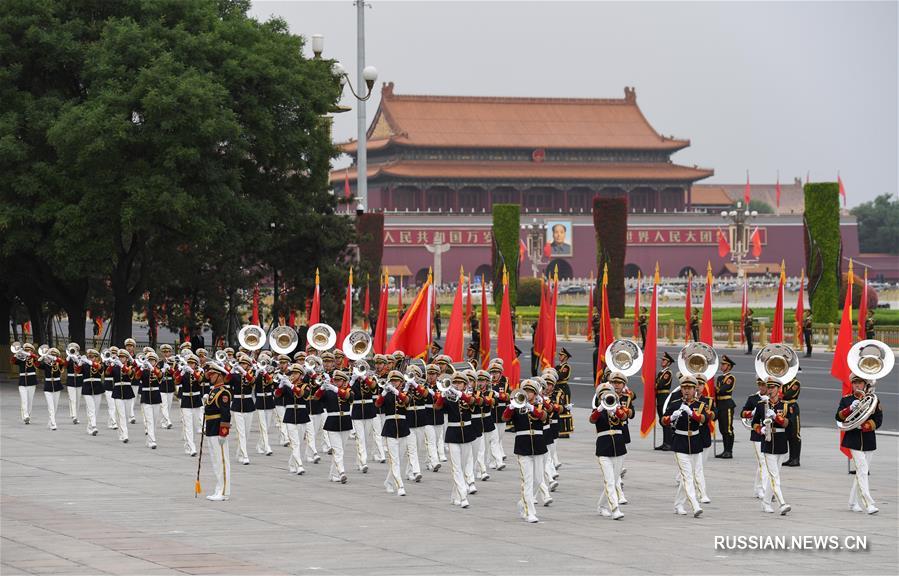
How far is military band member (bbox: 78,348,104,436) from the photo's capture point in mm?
23312

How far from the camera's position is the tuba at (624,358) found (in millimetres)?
16297

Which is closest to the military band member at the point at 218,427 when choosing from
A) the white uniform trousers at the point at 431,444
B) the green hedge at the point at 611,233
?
the white uniform trousers at the point at 431,444

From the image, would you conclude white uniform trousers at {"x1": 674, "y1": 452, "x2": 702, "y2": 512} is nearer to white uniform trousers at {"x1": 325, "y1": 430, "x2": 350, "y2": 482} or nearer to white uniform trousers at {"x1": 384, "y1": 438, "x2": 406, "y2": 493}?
white uniform trousers at {"x1": 384, "y1": 438, "x2": 406, "y2": 493}

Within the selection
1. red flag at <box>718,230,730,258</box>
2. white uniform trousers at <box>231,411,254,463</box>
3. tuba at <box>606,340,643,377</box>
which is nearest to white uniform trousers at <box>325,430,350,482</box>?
white uniform trousers at <box>231,411,254,463</box>

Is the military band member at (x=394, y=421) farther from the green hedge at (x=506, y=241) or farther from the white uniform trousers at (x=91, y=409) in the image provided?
the green hedge at (x=506, y=241)

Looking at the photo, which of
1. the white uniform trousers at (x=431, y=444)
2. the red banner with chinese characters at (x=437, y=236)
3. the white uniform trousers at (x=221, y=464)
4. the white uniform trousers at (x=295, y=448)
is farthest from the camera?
the red banner with chinese characters at (x=437, y=236)

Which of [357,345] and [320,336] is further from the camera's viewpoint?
[320,336]

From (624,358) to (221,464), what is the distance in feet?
15.6

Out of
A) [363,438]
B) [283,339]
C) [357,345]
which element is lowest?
[363,438]

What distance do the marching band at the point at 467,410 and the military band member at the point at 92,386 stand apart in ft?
0.12

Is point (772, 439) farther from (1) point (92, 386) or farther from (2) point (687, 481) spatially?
(1) point (92, 386)

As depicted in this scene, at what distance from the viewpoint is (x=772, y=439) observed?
14859 mm

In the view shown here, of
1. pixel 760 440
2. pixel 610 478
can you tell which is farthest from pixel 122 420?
pixel 760 440

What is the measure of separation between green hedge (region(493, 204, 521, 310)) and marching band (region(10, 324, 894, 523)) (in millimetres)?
32420
